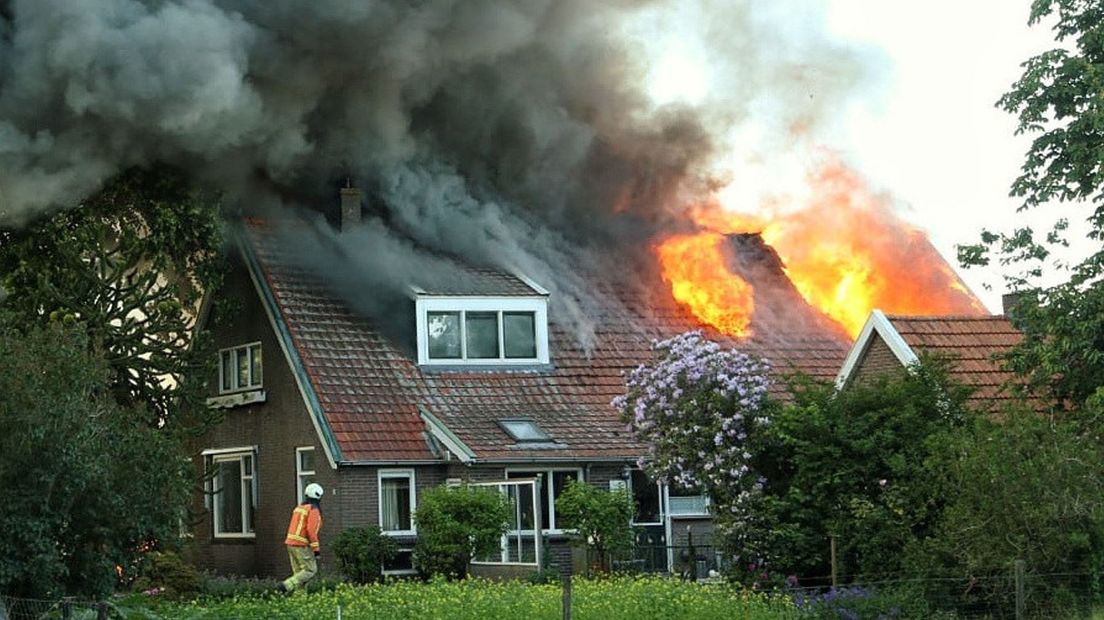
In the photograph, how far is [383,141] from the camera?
34031 millimetres

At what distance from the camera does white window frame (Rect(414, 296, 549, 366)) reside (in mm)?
31531

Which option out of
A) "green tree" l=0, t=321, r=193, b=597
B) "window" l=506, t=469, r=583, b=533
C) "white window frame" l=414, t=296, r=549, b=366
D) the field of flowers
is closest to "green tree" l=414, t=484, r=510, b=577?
"window" l=506, t=469, r=583, b=533

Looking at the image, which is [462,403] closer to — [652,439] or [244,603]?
[652,439]

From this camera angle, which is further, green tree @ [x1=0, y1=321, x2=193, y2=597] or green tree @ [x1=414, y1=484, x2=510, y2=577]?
green tree @ [x1=414, y1=484, x2=510, y2=577]

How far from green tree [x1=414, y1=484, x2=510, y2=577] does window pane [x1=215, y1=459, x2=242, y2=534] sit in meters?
6.79

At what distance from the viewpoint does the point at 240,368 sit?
33062 mm

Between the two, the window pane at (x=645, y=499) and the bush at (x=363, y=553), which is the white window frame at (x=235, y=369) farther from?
the window pane at (x=645, y=499)

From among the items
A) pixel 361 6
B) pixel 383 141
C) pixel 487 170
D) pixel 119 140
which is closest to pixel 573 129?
pixel 487 170

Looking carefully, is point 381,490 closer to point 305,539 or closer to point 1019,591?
point 305,539

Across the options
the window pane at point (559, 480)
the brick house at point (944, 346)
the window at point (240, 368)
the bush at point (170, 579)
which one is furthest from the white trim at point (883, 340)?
the window at point (240, 368)

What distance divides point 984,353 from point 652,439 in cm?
580

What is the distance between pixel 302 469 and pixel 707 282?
1065 centimetres

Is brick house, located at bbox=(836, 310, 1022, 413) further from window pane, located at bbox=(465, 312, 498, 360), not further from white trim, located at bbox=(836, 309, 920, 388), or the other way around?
window pane, located at bbox=(465, 312, 498, 360)

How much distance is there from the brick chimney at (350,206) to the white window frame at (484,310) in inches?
A: 118
